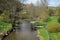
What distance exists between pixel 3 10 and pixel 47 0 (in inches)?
638

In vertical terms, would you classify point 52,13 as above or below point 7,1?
below

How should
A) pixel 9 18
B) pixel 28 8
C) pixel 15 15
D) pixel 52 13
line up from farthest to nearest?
pixel 28 8 < pixel 52 13 < pixel 15 15 < pixel 9 18

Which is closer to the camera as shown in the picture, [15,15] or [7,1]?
[7,1]

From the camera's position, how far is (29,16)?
147 ft

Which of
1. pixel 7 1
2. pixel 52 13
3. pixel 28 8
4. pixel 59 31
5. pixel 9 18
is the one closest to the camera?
pixel 59 31

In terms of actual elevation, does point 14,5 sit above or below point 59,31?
above

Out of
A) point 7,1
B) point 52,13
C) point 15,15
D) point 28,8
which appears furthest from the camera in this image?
point 28,8

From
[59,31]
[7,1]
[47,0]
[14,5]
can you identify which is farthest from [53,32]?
[47,0]

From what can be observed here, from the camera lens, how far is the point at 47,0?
1794 inches

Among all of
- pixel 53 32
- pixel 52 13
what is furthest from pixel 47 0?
pixel 53 32

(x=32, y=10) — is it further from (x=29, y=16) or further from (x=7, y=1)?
(x=7, y=1)

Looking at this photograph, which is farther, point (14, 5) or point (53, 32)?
point (14, 5)

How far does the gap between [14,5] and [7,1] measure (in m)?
3.41

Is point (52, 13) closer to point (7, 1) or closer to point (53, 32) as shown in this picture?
point (7, 1)
